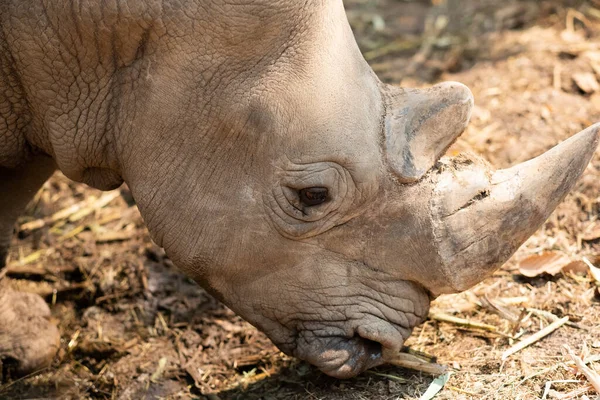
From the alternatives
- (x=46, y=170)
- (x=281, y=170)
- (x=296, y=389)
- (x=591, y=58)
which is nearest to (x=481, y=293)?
(x=296, y=389)

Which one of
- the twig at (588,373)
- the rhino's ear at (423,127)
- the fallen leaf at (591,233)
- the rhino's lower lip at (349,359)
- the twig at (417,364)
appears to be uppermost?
the rhino's ear at (423,127)

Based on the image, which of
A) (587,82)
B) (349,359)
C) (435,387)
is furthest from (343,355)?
(587,82)

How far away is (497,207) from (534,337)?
41.0 inches

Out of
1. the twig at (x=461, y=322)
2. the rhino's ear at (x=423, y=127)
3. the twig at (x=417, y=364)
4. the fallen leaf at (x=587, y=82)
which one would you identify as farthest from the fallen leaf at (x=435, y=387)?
the fallen leaf at (x=587, y=82)

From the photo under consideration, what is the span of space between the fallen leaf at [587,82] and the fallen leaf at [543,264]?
2.20m

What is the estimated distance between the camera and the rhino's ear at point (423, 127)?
4.21m

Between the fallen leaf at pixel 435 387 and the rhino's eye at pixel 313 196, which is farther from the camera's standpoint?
the fallen leaf at pixel 435 387

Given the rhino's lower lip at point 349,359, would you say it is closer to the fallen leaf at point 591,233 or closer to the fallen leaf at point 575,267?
the fallen leaf at point 575,267

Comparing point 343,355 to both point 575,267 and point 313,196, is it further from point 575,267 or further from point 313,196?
point 575,267

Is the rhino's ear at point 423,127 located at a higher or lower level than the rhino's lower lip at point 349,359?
higher

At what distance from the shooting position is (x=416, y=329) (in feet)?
17.2

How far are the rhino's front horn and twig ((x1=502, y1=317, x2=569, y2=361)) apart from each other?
0.76m

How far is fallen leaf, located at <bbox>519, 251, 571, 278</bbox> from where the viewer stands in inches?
213

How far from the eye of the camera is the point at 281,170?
4.21 meters
